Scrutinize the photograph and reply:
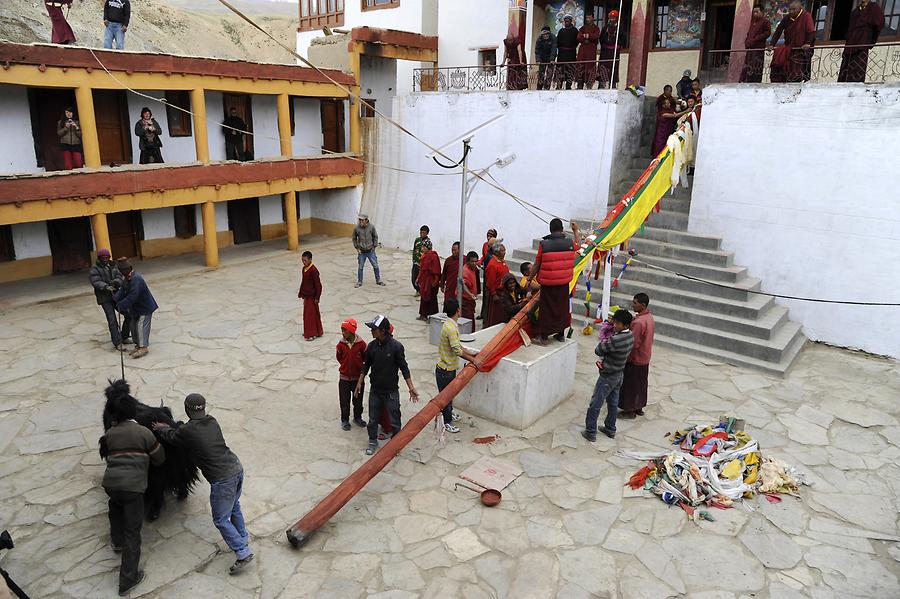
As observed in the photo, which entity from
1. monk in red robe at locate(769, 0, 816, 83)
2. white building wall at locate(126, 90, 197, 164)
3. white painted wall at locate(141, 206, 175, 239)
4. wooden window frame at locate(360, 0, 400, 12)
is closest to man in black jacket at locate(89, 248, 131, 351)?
white building wall at locate(126, 90, 197, 164)

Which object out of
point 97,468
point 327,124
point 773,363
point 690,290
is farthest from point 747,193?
point 327,124

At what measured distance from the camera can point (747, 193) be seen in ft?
37.7

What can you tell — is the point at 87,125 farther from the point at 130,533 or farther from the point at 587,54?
the point at 587,54

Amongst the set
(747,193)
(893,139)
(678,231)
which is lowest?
(678,231)

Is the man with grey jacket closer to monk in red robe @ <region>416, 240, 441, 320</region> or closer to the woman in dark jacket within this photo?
monk in red robe @ <region>416, 240, 441, 320</region>

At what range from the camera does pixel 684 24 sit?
52.1ft

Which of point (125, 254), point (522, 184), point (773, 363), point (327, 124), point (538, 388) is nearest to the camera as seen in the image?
point (538, 388)

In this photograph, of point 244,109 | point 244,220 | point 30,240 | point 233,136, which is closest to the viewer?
point 30,240

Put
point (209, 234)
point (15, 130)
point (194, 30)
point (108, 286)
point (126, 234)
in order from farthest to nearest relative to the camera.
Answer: point (194, 30) → point (126, 234) → point (209, 234) → point (15, 130) → point (108, 286)

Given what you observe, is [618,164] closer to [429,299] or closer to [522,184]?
→ [522,184]

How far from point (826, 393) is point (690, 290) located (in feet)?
9.27

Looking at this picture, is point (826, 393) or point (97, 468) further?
point (826, 393)

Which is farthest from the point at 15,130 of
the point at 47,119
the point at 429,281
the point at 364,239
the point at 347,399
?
the point at 347,399

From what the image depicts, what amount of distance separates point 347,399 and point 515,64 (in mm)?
10933
